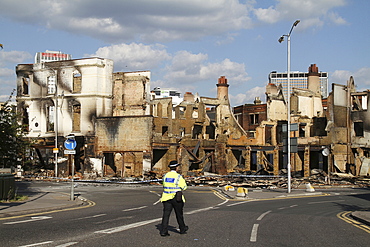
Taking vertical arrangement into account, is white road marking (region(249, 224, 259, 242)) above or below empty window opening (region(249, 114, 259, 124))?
below

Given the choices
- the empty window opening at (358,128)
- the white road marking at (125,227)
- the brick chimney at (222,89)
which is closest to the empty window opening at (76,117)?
the brick chimney at (222,89)

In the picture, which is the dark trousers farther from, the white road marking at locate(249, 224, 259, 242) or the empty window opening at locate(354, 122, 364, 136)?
the empty window opening at locate(354, 122, 364, 136)

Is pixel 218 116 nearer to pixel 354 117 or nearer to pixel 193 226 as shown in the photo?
pixel 354 117

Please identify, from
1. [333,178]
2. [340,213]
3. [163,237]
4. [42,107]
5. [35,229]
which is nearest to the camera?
[163,237]

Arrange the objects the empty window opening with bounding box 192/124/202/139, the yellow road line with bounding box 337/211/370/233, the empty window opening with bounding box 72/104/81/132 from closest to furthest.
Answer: the yellow road line with bounding box 337/211/370/233
the empty window opening with bounding box 72/104/81/132
the empty window opening with bounding box 192/124/202/139

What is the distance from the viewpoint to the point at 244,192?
24.4m

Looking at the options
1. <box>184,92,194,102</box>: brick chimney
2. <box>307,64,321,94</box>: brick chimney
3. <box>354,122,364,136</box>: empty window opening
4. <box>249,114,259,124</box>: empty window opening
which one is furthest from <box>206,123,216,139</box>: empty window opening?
<box>354,122,364,136</box>: empty window opening

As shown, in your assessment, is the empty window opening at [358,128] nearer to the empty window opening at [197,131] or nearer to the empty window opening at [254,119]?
the empty window opening at [254,119]

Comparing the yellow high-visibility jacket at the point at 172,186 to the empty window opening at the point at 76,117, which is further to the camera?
the empty window opening at the point at 76,117

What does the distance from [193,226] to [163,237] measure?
208 centimetres

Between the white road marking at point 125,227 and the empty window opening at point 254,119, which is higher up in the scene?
the empty window opening at point 254,119

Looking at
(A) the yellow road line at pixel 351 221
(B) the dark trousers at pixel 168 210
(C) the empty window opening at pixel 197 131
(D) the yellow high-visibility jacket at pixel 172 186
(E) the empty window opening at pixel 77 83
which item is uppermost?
(E) the empty window opening at pixel 77 83

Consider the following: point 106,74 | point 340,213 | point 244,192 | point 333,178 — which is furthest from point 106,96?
point 340,213

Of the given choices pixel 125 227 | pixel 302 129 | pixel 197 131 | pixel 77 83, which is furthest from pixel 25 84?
pixel 125 227
